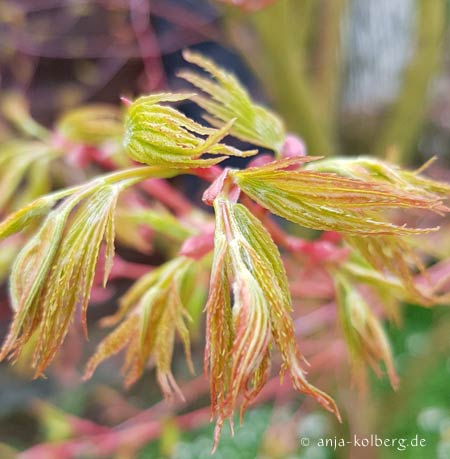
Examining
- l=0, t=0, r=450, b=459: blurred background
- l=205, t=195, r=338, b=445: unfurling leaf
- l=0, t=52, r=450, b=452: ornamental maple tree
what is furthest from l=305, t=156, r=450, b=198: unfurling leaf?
l=0, t=0, r=450, b=459: blurred background

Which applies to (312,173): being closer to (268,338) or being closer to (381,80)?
(268,338)

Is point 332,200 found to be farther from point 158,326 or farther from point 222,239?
point 158,326

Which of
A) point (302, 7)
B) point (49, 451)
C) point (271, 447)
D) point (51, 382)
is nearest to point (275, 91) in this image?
point (302, 7)

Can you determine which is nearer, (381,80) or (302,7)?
(302,7)

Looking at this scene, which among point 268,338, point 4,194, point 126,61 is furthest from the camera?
point 126,61

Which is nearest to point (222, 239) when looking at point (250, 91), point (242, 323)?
point (242, 323)

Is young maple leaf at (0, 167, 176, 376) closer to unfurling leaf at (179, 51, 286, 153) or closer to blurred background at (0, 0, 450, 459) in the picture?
unfurling leaf at (179, 51, 286, 153)
